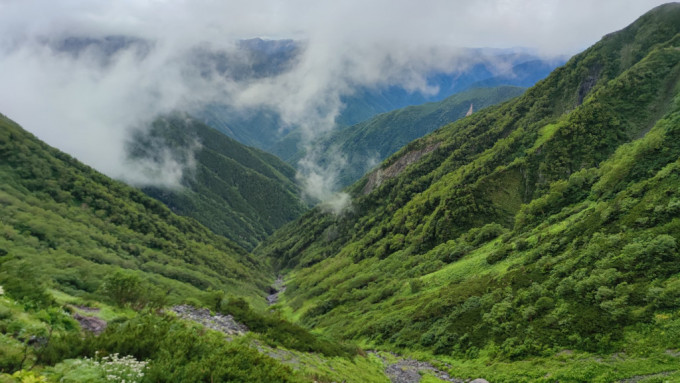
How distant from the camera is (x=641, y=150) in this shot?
2514 inches

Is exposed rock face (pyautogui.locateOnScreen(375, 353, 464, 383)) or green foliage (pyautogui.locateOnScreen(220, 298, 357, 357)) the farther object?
exposed rock face (pyautogui.locateOnScreen(375, 353, 464, 383))

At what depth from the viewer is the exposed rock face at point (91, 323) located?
747 inches

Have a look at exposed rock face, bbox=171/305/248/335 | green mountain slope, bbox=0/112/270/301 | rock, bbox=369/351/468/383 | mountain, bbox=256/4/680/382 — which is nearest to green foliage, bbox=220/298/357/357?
exposed rock face, bbox=171/305/248/335

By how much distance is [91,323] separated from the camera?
1964cm

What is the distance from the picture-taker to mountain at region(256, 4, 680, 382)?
30562 mm

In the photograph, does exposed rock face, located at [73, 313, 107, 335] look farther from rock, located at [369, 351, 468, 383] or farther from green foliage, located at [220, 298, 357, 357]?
rock, located at [369, 351, 468, 383]

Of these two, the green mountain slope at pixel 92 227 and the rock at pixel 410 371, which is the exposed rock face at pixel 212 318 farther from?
the green mountain slope at pixel 92 227

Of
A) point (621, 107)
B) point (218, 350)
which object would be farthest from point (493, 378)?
point (621, 107)

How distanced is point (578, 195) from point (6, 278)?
3714 inches

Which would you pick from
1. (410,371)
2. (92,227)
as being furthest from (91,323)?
(92,227)

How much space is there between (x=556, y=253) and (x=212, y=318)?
166 ft

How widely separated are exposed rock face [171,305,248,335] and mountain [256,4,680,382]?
26204 millimetres

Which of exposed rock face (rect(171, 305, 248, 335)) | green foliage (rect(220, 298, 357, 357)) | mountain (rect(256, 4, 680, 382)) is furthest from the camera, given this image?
green foliage (rect(220, 298, 357, 357))

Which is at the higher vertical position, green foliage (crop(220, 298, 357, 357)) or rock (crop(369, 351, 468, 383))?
green foliage (crop(220, 298, 357, 357))
